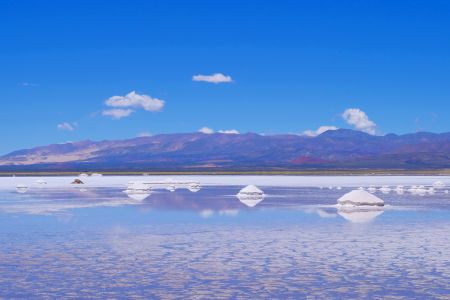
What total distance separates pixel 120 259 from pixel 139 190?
35920mm

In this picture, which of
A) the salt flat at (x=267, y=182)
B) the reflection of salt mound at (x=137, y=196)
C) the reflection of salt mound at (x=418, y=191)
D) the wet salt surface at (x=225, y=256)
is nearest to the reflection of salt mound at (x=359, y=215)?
the wet salt surface at (x=225, y=256)

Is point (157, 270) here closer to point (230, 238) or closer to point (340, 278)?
point (340, 278)

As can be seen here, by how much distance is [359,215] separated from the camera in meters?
26.8

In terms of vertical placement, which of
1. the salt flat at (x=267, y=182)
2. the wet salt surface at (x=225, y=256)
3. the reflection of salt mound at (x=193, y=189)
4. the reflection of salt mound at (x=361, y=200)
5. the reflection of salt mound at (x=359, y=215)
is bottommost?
the wet salt surface at (x=225, y=256)

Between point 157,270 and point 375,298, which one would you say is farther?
point 157,270

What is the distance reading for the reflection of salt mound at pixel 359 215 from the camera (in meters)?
→ 24.8

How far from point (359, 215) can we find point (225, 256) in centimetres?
1246

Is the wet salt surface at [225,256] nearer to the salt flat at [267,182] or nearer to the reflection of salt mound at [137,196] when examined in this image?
the reflection of salt mound at [137,196]

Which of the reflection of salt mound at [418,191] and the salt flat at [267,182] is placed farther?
the salt flat at [267,182]

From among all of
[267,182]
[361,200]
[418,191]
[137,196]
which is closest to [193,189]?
[137,196]

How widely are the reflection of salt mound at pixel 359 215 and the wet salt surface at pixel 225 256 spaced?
4.7 inches

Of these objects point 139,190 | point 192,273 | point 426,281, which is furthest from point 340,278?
point 139,190

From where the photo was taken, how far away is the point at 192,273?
525 inches

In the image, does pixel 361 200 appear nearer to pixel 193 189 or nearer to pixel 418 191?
pixel 418 191
